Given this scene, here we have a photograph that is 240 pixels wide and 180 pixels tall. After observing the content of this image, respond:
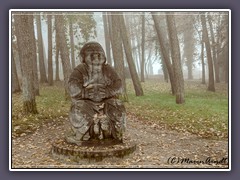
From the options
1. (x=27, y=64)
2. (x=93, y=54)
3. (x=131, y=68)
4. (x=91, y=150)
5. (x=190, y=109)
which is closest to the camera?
(x=91, y=150)

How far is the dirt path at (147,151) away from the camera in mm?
6980

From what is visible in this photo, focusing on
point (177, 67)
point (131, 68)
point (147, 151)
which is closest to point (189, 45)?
point (131, 68)

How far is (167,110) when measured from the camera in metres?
11.2

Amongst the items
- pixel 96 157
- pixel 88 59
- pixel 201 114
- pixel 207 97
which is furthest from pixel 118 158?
pixel 207 97

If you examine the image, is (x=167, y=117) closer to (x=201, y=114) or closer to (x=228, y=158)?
(x=201, y=114)

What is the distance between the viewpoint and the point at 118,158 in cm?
711

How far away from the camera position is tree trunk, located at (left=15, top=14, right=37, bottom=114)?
9.52m

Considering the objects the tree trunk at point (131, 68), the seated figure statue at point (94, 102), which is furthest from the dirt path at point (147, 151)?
the tree trunk at point (131, 68)

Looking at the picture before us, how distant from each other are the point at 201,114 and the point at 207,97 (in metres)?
2.41

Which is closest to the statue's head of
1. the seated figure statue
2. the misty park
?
the seated figure statue

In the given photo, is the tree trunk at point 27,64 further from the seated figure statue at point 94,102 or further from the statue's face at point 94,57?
the statue's face at point 94,57

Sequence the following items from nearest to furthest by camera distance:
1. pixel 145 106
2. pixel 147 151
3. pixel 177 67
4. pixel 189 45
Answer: pixel 147 151 < pixel 145 106 < pixel 177 67 < pixel 189 45

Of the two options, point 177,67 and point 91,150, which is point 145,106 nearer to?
point 177,67

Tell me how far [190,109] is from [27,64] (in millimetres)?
5500
